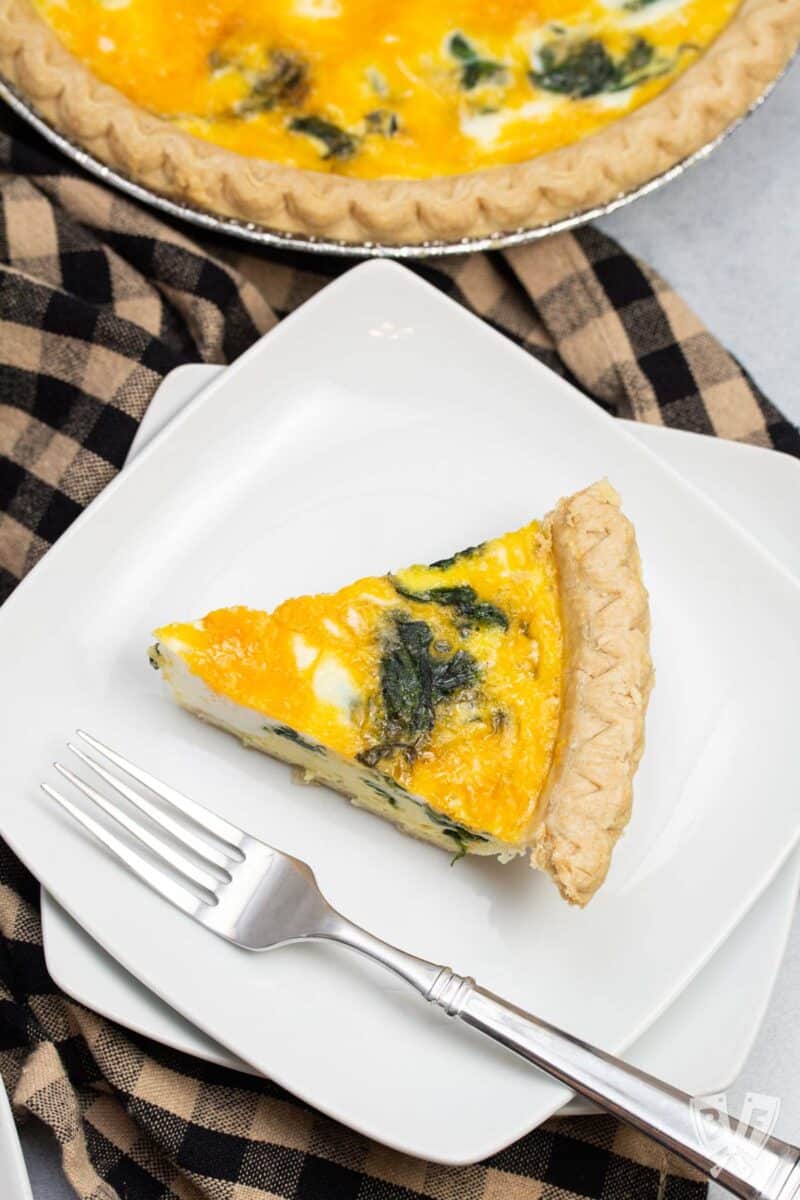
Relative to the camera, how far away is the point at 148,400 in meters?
3.03

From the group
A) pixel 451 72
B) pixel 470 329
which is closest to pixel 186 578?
pixel 470 329

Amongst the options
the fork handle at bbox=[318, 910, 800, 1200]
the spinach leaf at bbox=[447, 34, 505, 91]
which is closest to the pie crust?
the spinach leaf at bbox=[447, 34, 505, 91]

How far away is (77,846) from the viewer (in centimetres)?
264

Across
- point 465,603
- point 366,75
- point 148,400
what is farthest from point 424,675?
point 366,75

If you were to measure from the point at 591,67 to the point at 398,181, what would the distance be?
0.52 metres

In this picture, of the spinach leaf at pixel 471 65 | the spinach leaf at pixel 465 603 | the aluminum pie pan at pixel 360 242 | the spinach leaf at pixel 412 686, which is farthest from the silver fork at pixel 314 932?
the spinach leaf at pixel 471 65

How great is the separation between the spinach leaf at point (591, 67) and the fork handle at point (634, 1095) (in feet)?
6.16

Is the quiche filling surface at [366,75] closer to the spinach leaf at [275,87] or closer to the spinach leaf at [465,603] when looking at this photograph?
the spinach leaf at [275,87]

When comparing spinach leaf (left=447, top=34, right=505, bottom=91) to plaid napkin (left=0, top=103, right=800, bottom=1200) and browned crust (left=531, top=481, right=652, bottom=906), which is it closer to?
plaid napkin (left=0, top=103, right=800, bottom=1200)

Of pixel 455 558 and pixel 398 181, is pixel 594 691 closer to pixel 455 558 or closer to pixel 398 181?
pixel 455 558

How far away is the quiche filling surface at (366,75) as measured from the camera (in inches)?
122

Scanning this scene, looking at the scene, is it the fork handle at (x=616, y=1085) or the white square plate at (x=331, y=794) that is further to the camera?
the white square plate at (x=331, y=794)

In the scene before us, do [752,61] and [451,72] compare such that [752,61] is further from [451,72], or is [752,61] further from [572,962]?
[572,962]

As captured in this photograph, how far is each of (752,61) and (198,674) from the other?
5.62ft
